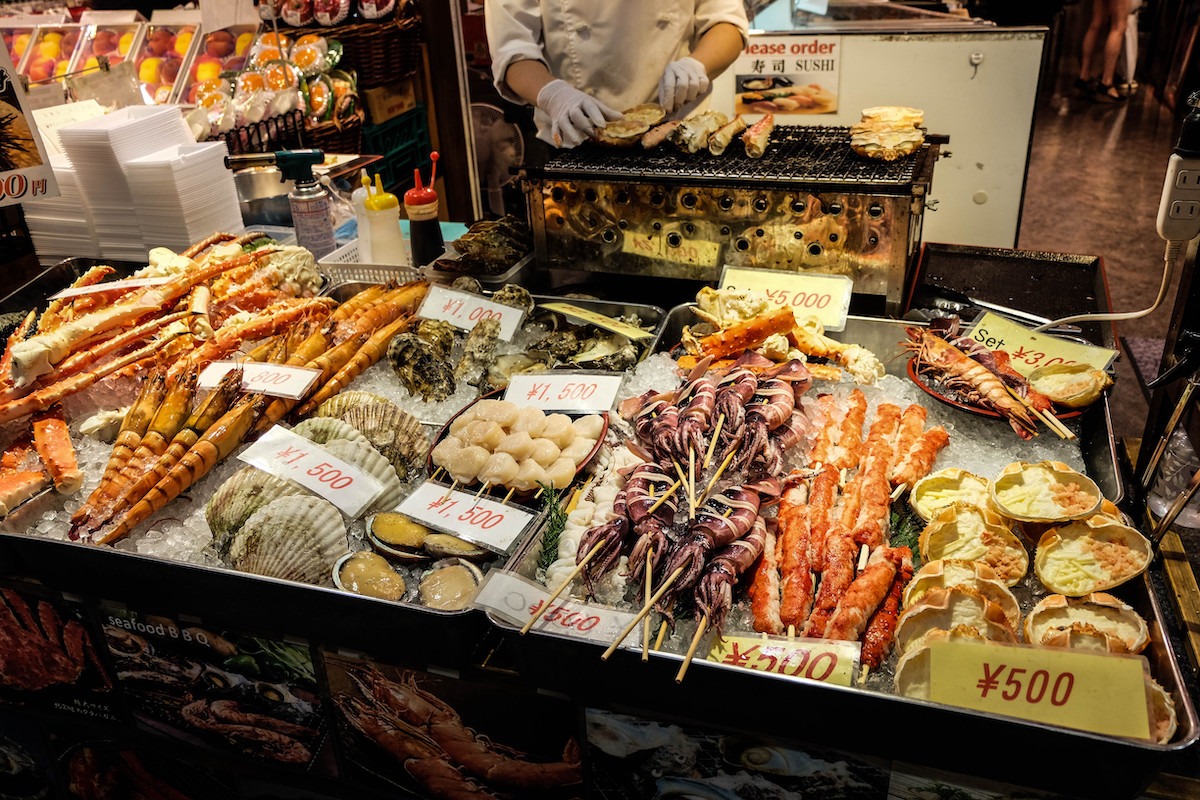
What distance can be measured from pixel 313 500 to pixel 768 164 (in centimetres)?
165

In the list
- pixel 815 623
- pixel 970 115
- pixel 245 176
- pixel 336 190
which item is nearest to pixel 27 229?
pixel 245 176

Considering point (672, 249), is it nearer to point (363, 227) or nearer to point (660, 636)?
point (363, 227)

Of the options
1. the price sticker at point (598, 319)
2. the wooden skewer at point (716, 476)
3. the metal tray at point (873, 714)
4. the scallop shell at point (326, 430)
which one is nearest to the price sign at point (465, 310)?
the price sticker at point (598, 319)

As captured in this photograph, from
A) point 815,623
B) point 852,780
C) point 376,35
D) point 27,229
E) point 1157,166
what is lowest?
point 1157,166

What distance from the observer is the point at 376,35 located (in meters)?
5.64

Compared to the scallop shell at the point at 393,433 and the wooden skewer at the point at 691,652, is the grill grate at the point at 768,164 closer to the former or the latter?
the scallop shell at the point at 393,433

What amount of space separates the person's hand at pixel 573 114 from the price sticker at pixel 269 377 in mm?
1322

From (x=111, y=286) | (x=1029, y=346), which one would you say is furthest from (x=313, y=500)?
(x=1029, y=346)

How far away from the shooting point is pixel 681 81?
143 inches

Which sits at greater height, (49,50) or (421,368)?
(49,50)

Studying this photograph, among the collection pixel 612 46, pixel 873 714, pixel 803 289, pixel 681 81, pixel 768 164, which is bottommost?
pixel 873 714

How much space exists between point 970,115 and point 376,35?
3708 millimetres

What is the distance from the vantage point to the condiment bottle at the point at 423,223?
3.11 metres

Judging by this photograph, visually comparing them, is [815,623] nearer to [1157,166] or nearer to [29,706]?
[29,706]
